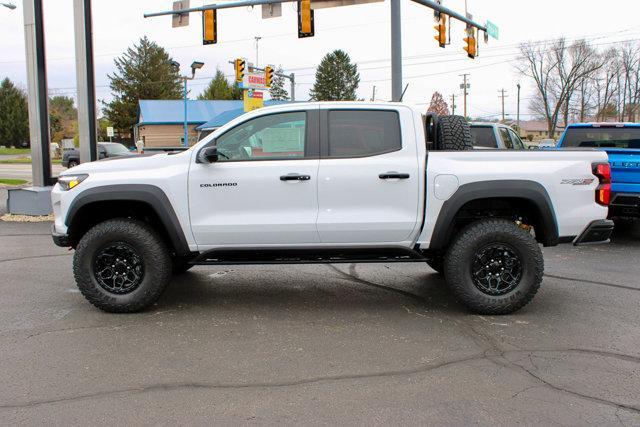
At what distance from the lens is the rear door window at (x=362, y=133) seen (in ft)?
17.4

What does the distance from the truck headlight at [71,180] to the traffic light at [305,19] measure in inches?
463

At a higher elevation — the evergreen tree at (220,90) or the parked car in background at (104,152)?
the evergreen tree at (220,90)

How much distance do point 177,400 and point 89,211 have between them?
2603mm

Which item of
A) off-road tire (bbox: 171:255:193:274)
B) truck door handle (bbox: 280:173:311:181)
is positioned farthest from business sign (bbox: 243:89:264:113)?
truck door handle (bbox: 280:173:311:181)

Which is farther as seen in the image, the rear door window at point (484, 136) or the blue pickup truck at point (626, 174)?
the rear door window at point (484, 136)

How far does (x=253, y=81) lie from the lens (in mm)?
19203

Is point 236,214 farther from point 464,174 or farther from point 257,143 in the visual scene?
point 464,174

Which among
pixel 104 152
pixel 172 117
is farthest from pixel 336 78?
pixel 104 152

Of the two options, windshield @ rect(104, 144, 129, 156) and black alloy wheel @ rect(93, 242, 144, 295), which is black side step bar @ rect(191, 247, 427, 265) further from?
windshield @ rect(104, 144, 129, 156)

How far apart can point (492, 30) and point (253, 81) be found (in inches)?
375

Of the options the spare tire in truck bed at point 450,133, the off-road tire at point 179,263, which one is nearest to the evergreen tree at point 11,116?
the off-road tire at point 179,263

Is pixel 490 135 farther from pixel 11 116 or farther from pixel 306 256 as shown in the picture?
pixel 11 116

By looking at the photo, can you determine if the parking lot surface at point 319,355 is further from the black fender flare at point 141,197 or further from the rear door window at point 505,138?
the rear door window at point 505,138

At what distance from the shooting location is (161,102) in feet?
178
